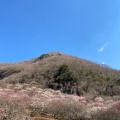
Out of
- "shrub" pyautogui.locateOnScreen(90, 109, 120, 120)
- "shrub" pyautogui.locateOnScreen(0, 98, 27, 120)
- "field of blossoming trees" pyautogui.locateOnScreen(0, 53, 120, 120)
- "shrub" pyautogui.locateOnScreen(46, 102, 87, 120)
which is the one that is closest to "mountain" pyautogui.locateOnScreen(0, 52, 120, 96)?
"field of blossoming trees" pyautogui.locateOnScreen(0, 53, 120, 120)

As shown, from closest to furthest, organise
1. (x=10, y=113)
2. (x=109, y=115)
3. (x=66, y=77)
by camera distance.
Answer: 1. (x=10, y=113)
2. (x=109, y=115)
3. (x=66, y=77)

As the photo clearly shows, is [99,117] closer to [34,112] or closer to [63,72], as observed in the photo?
[34,112]

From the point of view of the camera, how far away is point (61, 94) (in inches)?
1645

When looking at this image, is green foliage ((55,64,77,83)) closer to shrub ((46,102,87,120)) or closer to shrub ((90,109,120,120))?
shrub ((46,102,87,120))

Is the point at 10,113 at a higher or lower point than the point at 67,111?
lower

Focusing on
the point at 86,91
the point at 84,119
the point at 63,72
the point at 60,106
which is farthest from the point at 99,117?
the point at 63,72

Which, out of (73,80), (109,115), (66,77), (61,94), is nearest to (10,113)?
(109,115)

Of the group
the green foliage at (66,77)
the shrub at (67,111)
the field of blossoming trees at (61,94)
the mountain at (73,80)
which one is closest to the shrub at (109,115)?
the field of blossoming trees at (61,94)

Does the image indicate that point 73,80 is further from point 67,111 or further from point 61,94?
point 67,111

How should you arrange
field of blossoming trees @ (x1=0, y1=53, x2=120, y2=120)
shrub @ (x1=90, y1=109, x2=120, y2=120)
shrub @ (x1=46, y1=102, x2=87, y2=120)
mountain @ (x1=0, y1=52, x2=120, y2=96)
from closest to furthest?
shrub @ (x1=90, y1=109, x2=120, y2=120) → field of blossoming trees @ (x1=0, y1=53, x2=120, y2=120) → shrub @ (x1=46, y1=102, x2=87, y2=120) → mountain @ (x1=0, y1=52, x2=120, y2=96)

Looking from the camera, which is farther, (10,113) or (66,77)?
(66,77)

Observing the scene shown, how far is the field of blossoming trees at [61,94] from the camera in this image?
1892cm

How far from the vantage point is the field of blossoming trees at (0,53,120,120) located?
62.1ft

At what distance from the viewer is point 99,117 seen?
18.9 meters
